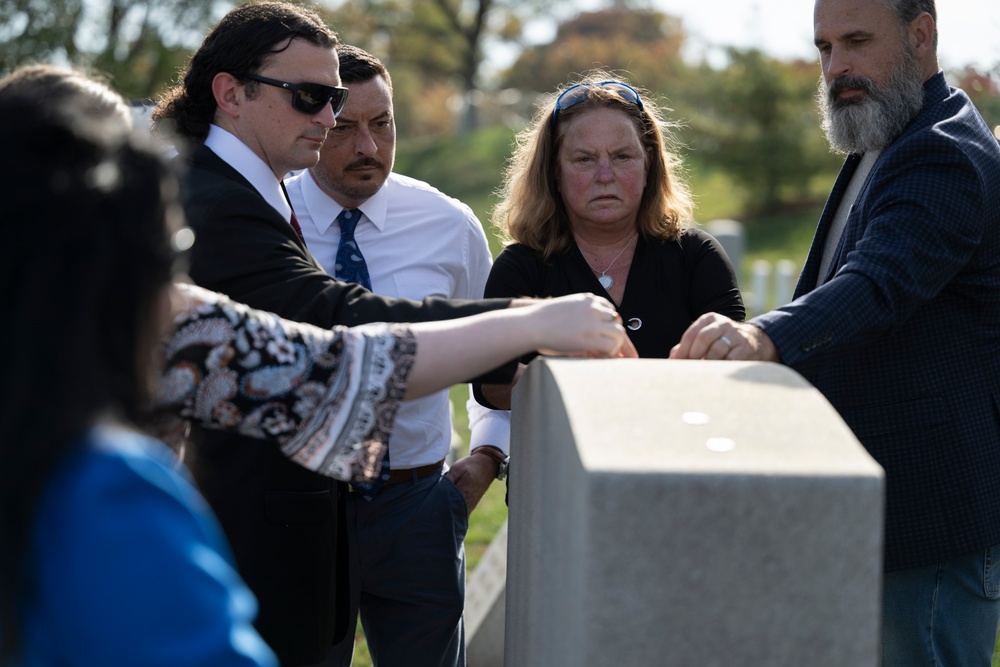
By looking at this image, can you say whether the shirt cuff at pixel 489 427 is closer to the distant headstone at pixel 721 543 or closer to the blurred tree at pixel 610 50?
the distant headstone at pixel 721 543

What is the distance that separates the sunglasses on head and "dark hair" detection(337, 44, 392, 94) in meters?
0.69

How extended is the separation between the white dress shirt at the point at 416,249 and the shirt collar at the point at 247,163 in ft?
2.75

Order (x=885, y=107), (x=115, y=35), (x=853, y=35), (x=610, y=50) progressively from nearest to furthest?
(x=885, y=107), (x=853, y=35), (x=115, y=35), (x=610, y=50)

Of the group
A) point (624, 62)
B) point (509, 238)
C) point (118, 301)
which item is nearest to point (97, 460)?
point (118, 301)

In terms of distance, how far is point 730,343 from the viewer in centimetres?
246

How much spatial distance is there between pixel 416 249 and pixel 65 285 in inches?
97.0

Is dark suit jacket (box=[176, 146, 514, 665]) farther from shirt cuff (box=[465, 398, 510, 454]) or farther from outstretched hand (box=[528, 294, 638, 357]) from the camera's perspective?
shirt cuff (box=[465, 398, 510, 454])

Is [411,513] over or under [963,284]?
under

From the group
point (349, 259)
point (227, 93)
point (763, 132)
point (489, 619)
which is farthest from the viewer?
point (763, 132)

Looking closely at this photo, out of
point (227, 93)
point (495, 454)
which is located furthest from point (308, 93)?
point (495, 454)

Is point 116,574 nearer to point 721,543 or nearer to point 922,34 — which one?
point 721,543

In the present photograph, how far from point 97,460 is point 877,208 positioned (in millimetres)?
2102

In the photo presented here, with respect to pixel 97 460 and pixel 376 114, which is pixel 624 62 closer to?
→ pixel 376 114

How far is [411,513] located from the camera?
3.43 metres
